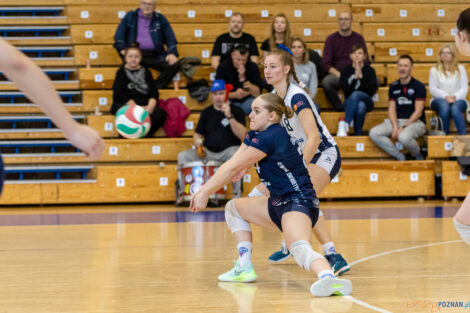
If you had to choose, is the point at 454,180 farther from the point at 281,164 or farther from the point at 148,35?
the point at 281,164

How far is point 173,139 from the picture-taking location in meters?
8.71

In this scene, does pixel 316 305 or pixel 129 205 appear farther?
pixel 129 205

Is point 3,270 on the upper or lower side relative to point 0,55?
lower

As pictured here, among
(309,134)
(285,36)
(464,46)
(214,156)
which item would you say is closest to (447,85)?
(285,36)

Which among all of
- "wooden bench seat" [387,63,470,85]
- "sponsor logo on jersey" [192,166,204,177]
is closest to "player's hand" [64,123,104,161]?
"sponsor logo on jersey" [192,166,204,177]

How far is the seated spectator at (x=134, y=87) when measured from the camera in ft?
28.7

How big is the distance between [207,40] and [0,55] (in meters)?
8.95

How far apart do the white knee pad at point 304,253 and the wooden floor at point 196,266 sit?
181 millimetres

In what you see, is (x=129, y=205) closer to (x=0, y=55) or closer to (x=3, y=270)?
(x=3, y=270)

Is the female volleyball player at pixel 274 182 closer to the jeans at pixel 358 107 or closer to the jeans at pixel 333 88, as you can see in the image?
the jeans at pixel 358 107

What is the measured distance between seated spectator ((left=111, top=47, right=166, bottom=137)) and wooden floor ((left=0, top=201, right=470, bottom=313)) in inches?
77.9

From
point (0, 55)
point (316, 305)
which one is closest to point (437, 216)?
point (316, 305)

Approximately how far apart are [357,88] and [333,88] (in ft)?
1.46

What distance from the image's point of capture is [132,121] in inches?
329
